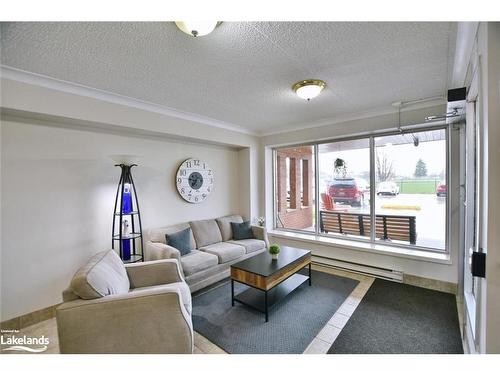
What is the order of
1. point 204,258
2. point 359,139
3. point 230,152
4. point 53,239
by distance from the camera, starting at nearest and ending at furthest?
point 53,239, point 204,258, point 359,139, point 230,152

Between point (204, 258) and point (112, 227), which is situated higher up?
point (112, 227)

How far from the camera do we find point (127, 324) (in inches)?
55.9

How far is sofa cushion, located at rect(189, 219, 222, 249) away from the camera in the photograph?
348cm

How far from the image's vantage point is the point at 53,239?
2416 mm

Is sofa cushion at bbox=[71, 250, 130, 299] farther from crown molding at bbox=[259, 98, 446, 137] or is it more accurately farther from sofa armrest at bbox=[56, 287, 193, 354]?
crown molding at bbox=[259, 98, 446, 137]

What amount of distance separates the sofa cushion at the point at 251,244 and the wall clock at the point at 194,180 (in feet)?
A: 3.41

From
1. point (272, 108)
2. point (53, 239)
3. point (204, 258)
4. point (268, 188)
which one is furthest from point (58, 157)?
point (268, 188)

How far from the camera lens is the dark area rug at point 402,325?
1.83m

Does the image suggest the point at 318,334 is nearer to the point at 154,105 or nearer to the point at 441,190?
the point at 441,190

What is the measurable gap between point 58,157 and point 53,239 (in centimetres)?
93

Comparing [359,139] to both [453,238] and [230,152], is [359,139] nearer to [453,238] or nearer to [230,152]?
[453,238]

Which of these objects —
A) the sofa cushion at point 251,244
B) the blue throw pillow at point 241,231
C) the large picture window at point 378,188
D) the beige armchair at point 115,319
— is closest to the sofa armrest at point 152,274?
the beige armchair at point 115,319

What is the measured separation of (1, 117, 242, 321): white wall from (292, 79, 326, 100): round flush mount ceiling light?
226 centimetres
